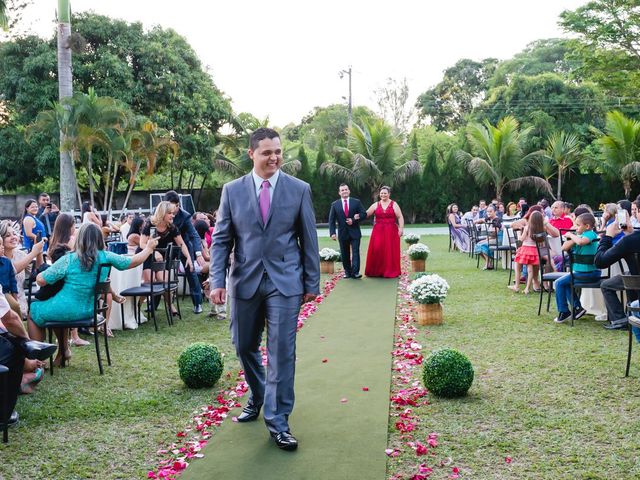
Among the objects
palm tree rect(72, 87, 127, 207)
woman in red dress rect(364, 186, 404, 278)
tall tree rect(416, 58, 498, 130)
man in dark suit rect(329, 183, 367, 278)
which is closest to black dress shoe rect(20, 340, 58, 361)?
man in dark suit rect(329, 183, 367, 278)

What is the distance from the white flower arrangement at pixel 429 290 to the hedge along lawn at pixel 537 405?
40 centimetres

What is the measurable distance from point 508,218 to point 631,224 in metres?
8.85

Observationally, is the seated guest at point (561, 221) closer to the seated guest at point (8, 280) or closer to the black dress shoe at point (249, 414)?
the black dress shoe at point (249, 414)

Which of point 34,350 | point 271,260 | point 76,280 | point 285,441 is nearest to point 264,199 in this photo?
point 271,260

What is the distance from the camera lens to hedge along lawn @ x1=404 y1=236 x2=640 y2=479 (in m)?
4.43

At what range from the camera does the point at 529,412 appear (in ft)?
17.9

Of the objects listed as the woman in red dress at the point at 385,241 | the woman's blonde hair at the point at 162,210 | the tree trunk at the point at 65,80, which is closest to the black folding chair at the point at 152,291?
the woman's blonde hair at the point at 162,210

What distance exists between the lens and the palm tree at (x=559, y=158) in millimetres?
33400

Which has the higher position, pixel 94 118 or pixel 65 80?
pixel 65 80

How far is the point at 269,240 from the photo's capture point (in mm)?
4691

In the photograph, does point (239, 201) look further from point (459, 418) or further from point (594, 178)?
point (594, 178)

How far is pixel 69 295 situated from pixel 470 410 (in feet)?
13.2

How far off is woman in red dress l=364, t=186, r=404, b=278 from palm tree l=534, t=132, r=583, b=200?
2159cm

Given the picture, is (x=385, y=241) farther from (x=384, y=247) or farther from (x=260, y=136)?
(x=260, y=136)
